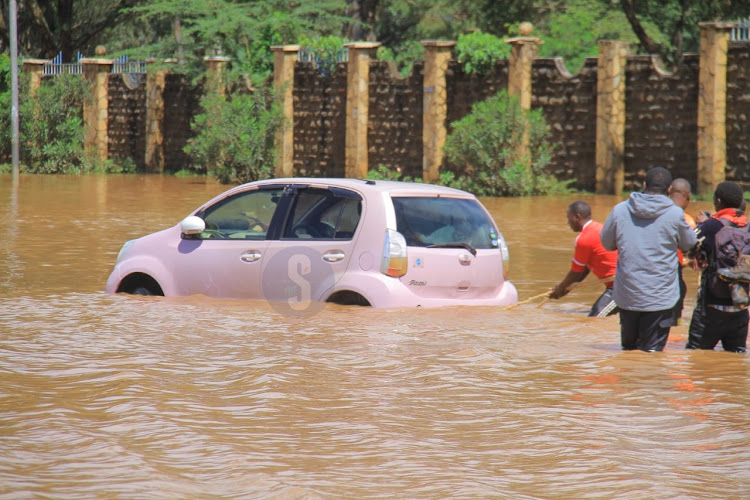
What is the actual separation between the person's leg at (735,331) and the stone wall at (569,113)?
15753 millimetres

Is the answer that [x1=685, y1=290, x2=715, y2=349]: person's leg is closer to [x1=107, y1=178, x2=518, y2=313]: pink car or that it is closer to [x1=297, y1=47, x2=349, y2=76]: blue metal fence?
[x1=107, y1=178, x2=518, y2=313]: pink car

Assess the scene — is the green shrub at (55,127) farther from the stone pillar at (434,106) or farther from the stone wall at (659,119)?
the stone wall at (659,119)

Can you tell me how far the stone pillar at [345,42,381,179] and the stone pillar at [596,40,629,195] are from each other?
6.40 m

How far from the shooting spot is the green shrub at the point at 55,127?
116 ft

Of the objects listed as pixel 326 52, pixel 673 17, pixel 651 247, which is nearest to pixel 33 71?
pixel 326 52

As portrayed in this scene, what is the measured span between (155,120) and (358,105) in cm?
944

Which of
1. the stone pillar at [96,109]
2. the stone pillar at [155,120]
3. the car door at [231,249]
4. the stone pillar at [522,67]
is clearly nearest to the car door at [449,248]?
the car door at [231,249]

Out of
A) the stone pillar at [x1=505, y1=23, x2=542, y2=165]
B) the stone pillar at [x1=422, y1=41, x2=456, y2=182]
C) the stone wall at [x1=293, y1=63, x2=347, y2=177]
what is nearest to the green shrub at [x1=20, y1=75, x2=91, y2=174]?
the stone wall at [x1=293, y1=63, x2=347, y2=177]

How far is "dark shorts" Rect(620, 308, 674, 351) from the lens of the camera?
306 inches

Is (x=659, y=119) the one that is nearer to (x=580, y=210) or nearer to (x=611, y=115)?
(x=611, y=115)

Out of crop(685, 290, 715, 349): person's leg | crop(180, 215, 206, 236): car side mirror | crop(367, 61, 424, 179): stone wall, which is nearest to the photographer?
crop(685, 290, 715, 349): person's leg

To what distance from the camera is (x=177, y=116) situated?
34.0 m

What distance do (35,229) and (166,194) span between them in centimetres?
832

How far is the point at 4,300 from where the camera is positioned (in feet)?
35.3
